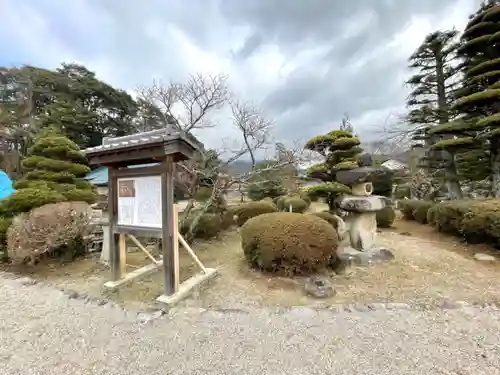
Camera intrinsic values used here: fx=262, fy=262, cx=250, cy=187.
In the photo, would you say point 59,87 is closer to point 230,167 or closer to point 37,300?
point 230,167

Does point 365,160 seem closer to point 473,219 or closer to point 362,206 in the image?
point 362,206

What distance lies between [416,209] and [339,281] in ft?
19.7

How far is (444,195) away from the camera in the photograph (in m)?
10.9

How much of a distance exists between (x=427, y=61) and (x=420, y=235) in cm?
682

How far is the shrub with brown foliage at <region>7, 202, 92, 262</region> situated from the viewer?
4.48 meters

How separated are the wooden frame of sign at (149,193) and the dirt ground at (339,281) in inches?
13.7

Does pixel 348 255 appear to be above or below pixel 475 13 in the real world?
below

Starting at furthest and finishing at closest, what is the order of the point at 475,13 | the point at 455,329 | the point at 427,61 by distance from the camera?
the point at 427,61
the point at 475,13
the point at 455,329

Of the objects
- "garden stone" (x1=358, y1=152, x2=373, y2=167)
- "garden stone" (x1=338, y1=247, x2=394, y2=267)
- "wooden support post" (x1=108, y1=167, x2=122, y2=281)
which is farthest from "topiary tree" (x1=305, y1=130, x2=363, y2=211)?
"wooden support post" (x1=108, y1=167, x2=122, y2=281)

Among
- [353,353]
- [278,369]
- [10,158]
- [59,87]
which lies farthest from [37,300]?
[59,87]

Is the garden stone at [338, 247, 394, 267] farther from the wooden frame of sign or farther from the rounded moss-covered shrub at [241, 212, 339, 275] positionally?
the wooden frame of sign

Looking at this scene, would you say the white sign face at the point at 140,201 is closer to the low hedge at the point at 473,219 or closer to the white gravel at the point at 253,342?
the white gravel at the point at 253,342

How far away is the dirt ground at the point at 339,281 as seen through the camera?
133 inches

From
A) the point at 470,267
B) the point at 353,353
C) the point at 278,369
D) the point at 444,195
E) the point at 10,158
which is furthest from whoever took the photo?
the point at 10,158
